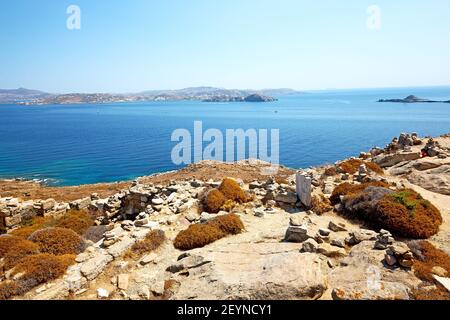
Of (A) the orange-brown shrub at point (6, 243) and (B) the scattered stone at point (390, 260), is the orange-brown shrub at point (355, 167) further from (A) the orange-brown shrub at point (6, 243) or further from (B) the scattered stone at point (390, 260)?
(A) the orange-brown shrub at point (6, 243)

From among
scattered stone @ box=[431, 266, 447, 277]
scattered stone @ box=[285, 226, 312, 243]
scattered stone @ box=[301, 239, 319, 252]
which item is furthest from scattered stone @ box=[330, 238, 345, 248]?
scattered stone @ box=[431, 266, 447, 277]

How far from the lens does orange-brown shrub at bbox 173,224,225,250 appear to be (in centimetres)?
1131

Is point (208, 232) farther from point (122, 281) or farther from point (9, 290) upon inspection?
point (9, 290)

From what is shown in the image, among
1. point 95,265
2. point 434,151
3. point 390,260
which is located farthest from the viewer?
point 434,151

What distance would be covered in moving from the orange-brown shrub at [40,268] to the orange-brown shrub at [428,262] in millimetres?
10474

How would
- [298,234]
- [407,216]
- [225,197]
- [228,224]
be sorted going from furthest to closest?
[225,197], [228,224], [407,216], [298,234]

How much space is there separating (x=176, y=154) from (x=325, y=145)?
106 ft

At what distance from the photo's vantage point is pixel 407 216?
11977 millimetres

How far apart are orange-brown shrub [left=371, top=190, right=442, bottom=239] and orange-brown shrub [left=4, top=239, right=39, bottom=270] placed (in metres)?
13.3

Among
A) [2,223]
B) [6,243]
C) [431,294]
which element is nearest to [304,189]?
[431,294]

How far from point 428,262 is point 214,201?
9217 millimetres

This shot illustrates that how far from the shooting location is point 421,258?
9211 mm

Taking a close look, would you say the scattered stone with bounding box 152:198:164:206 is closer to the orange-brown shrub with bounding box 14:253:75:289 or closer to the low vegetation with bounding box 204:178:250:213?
the low vegetation with bounding box 204:178:250:213

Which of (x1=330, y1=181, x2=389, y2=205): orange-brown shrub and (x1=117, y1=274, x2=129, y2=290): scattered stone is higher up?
(x1=330, y1=181, x2=389, y2=205): orange-brown shrub
